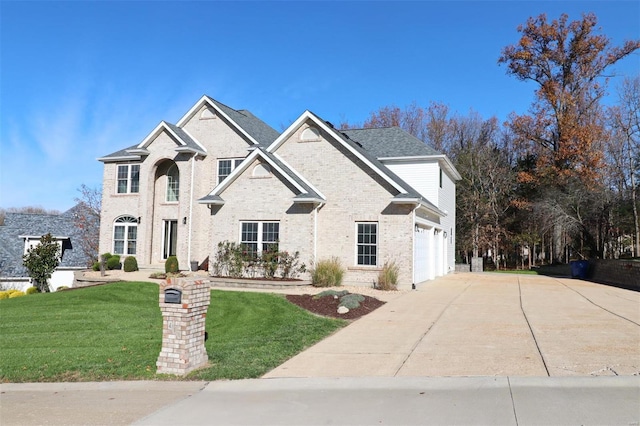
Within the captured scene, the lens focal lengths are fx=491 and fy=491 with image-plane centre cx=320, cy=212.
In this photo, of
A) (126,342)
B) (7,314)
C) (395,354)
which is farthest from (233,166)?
(395,354)

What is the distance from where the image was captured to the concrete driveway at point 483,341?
24.5ft

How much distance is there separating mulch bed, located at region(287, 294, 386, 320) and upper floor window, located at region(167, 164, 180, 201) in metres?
13.4

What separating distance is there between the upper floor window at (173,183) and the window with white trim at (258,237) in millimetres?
7461

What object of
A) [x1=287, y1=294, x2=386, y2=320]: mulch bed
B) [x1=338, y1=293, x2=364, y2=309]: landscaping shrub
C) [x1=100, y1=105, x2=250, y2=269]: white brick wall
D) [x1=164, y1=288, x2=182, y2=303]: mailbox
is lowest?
[x1=287, y1=294, x2=386, y2=320]: mulch bed

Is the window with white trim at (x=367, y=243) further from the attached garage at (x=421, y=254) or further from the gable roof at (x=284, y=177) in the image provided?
the gable roof at (x=284, y=177)

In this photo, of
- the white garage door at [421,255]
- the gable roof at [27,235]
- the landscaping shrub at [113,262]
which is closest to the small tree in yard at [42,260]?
the landscaping shrub at [113,262]

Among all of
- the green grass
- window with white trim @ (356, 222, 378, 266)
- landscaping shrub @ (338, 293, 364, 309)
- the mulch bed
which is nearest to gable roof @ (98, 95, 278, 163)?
window with white trim @ (356, 222, 378, 266)

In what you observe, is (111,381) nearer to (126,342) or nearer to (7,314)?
(126,342)

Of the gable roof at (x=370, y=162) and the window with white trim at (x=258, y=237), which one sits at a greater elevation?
the gable roof at (x=370, y=162)

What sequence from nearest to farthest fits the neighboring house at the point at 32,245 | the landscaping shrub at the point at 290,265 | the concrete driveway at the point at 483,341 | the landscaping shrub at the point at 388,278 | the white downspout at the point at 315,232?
the concrete driveway at the point at 483,341
the landscaping shrub at the point at 388,278
the landscaping shrub at the point at 290,265
the white downspout at the point at 315,232
the neighboring house at the point at 32,245

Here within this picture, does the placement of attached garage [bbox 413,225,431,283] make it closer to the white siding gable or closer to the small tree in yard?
the white siding gable

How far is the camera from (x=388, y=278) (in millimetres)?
18469

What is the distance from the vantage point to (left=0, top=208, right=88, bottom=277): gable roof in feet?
101

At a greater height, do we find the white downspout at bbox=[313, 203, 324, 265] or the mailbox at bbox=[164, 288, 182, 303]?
the white downspout at bbox=[313, 203, 324, 265]
